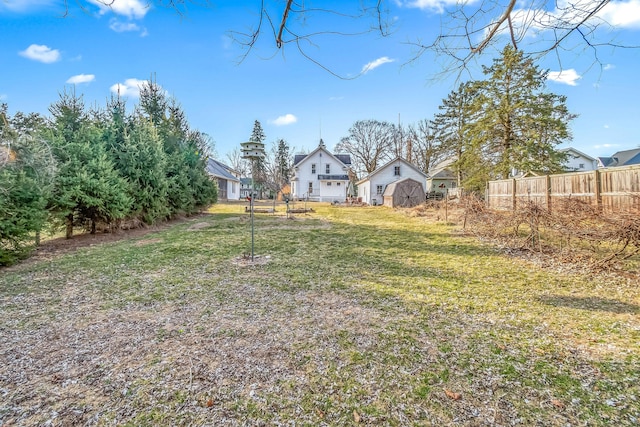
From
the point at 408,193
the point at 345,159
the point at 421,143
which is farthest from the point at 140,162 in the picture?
the point at 421,143

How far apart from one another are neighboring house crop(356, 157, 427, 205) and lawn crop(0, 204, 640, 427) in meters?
20.1

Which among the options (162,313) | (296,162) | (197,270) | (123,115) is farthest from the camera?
(296,162)

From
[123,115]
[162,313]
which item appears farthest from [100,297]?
[123,115]

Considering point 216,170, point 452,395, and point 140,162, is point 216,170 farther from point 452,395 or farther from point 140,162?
point 452,395

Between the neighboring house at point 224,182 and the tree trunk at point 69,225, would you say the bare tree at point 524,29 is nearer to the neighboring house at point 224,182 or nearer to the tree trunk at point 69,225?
the tree trunk at point 69,225

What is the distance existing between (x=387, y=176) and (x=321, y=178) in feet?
27.1

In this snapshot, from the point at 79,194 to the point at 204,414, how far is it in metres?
7.85

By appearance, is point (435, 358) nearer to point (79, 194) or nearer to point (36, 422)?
point (36, 422)

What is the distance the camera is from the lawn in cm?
192

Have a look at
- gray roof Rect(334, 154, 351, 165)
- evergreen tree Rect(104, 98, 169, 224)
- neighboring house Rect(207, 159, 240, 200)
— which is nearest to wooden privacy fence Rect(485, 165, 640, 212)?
evergreen tree Rect(104, 98, 169, 224)

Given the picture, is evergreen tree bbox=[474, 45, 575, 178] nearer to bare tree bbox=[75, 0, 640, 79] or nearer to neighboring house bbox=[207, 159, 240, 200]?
bare tree bbox=[75, 0, 640, 79]

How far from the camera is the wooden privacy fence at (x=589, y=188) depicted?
6.69 metres

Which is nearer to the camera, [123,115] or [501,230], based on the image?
[501,230]

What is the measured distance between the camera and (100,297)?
157 inches
